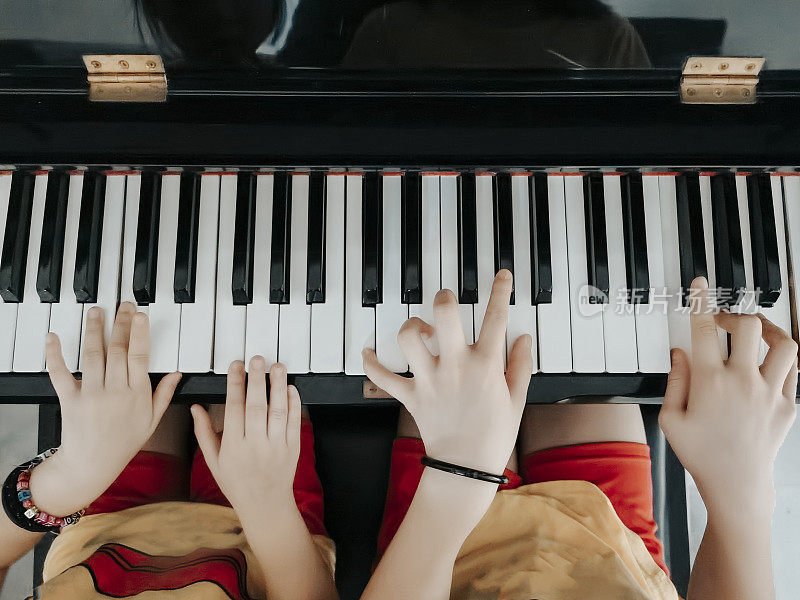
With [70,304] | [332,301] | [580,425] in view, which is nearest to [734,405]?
[580,425]

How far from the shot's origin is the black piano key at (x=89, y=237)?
0.96m

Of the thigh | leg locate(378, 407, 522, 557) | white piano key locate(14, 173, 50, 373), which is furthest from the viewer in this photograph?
the thigh

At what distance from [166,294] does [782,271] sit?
1.01 meters

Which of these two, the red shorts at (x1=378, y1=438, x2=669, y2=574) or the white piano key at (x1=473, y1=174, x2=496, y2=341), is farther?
the red shorts at (x1=378, y1=438, x2=669, y2=574)

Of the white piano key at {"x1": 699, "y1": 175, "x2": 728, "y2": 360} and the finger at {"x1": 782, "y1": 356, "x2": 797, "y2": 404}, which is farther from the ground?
the white piano key at {"x1": 699, "y1": 175, "x2": 728, "y2": 360}

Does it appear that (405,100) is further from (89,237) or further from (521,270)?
(89,237)

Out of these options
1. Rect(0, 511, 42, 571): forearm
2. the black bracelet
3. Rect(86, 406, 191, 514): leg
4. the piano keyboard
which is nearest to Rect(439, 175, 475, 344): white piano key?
the piano keyboard

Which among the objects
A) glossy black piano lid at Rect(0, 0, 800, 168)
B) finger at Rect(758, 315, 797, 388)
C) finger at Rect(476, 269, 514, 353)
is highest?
glossy black piano lid at Rect(0, 0, 800, 168)

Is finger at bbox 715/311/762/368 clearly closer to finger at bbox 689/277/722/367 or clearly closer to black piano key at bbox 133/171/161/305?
finger at bbox 689/277/722/367

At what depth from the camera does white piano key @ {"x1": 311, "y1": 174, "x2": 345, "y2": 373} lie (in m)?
0.96

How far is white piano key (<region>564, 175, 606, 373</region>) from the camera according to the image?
3.19ft

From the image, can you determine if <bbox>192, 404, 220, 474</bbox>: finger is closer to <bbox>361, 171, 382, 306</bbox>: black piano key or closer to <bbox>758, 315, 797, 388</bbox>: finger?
<bbox>361, 171, 382, 306</bbox>: black piano key

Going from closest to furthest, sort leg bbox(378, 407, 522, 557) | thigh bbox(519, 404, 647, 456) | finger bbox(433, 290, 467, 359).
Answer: finger bbox(433, 290, 467, 359), leg bbox(378, 407, 522, 557), thigh bbox(519, 404, 647, 456)

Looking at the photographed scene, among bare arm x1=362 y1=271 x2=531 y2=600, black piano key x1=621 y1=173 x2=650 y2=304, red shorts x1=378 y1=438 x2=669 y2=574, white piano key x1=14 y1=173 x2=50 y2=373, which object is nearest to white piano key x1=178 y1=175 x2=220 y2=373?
white piano key x1=14 y1=173 x2=50 y2=373
